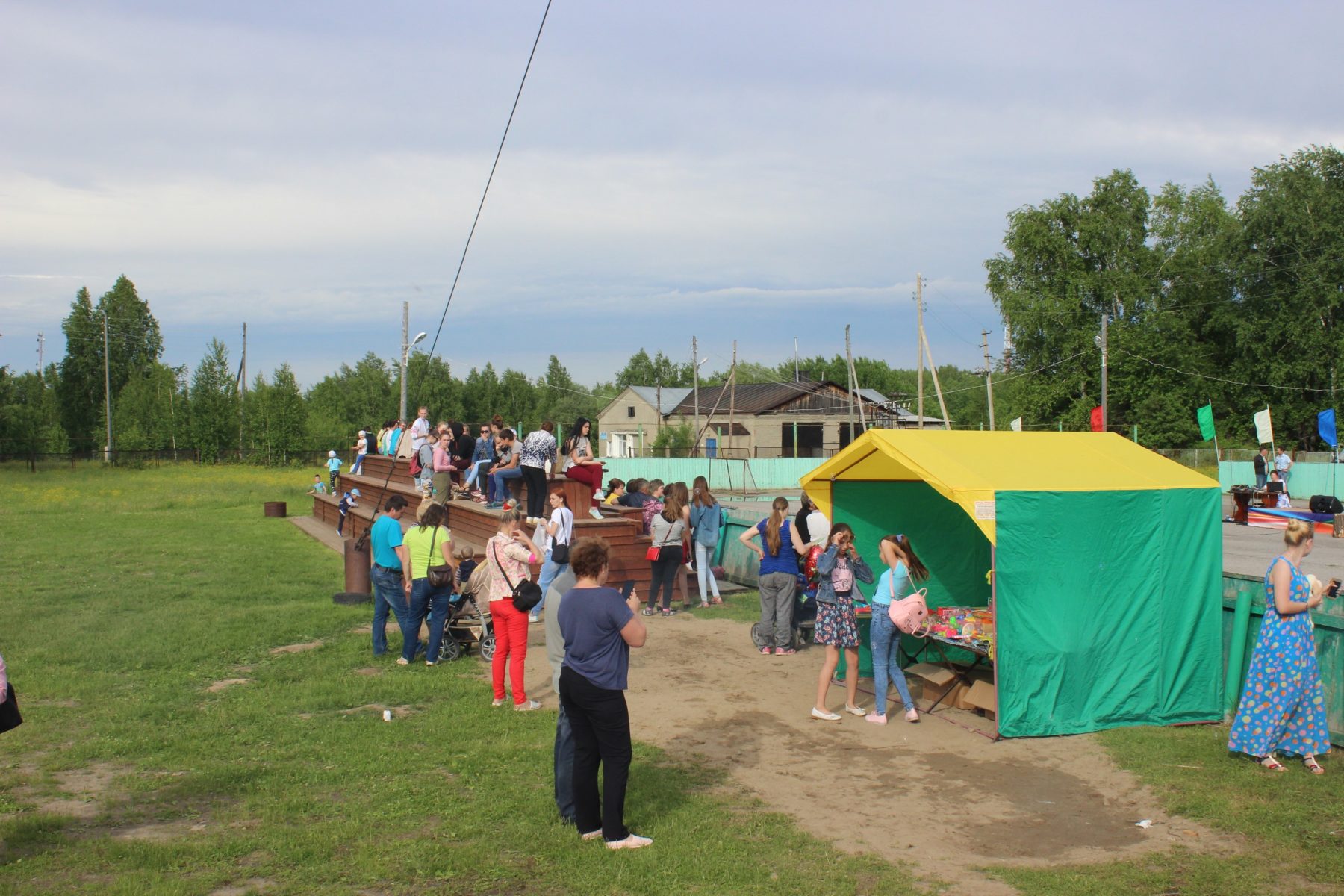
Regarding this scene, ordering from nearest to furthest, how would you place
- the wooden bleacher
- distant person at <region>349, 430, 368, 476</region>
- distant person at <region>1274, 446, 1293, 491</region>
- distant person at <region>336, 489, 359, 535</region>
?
1. the wooden bleacher
2. distant person at <region>336, 489, 359, 535</region>
3. distant person at <region>349, 430, 368, 476</region>
4. distant person at <region>1274, 446, 1293, 491</region>

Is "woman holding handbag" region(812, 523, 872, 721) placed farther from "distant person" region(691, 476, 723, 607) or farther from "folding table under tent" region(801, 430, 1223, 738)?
"distant person" region(691, 476, 723, 607)

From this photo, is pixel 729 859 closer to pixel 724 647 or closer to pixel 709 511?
pixel 724 647

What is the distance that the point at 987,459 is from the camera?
8.30m

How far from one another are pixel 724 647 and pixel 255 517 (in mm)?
22444

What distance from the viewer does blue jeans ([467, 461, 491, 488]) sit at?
19156 millimetres

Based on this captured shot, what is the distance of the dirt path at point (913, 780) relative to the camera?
579 centimetres

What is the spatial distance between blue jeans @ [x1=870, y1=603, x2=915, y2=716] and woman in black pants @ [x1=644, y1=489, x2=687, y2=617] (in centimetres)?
525

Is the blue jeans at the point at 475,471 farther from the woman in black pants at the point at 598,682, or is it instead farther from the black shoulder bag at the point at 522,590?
the woman in black pants at the point at 598,682

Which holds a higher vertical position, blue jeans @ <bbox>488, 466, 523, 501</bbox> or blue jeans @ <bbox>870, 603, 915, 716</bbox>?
blue jeans @ <bbox>488, 466, 523, 501</bbox>

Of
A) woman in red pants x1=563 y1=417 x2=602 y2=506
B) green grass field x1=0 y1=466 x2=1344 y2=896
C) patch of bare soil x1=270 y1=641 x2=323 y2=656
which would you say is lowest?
patch of bare soil x1=270 y1=641 x2=323 y2=656

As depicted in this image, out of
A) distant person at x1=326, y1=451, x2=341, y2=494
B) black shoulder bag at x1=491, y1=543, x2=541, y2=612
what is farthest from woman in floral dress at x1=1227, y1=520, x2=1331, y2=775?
distant person at x1=326, y1=451, x2=341, y2=494

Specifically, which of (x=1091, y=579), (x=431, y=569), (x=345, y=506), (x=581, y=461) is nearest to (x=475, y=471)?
(x=581, y=461)

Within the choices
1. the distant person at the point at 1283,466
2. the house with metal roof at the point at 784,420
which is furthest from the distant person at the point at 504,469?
the house with metal roof at the point at 784,420

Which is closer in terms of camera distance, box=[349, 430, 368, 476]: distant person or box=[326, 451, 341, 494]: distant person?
box=[349, 430, 368, 476]: distant person
